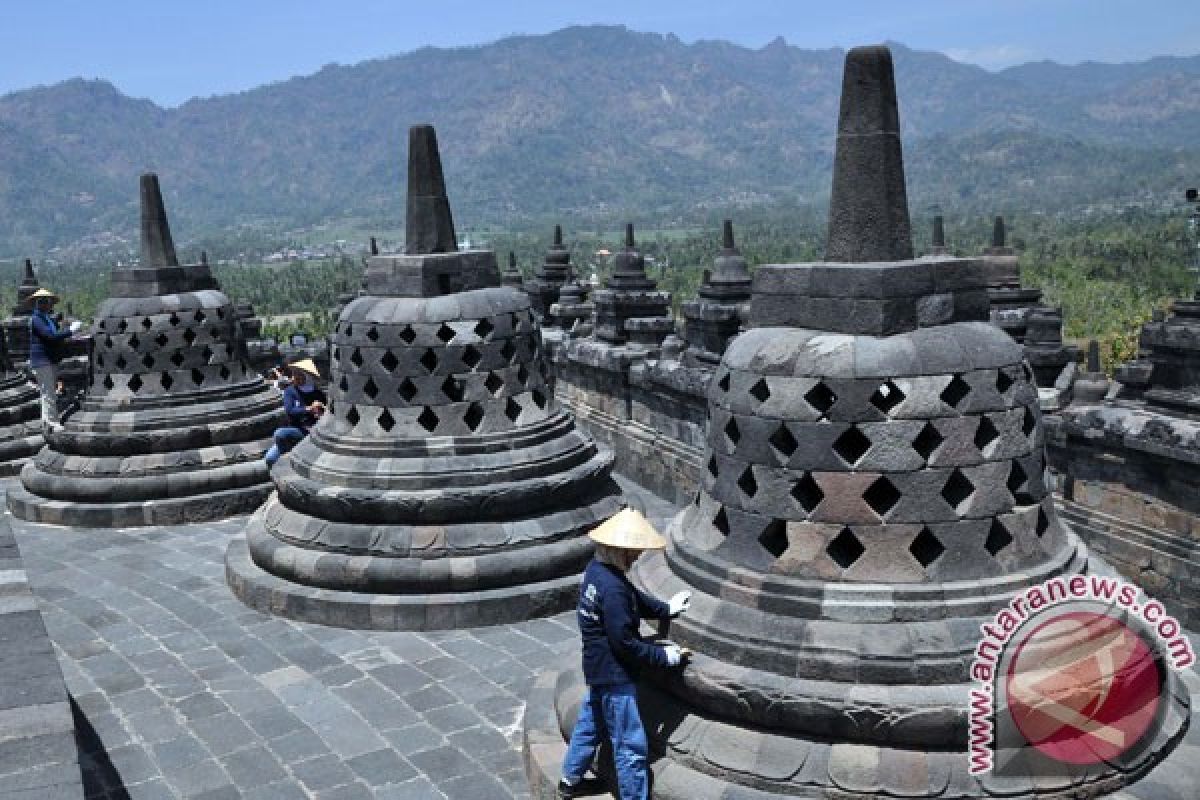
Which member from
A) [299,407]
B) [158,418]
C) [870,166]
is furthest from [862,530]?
[158,418]

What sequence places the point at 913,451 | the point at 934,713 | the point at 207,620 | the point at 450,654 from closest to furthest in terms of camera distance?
the point at 934,713
the point at 913,451
the point at 450,654
the point at 207,620

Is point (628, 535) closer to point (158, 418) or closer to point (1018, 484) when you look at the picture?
point (1018, 484)

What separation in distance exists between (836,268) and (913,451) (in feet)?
2.73

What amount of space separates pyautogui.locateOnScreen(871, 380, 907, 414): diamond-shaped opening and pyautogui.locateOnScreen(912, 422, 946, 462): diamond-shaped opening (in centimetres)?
16

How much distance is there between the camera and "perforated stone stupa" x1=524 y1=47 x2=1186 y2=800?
14.1 feet

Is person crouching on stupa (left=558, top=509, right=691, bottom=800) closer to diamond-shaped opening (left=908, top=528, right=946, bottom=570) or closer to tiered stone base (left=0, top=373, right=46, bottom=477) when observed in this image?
diamond-shaped opening (left=908, top=528, right=946, bottom=570)

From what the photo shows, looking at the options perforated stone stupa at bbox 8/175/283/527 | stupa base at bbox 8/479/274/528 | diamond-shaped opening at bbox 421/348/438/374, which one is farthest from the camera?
perforated stone stupa at bbox 8/175/283/527

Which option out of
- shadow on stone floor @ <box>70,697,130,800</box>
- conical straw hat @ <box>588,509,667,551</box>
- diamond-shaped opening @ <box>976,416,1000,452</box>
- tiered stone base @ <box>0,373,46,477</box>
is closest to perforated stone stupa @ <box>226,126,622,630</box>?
shadow on stone floor @ <box>70,697,130,800</box>

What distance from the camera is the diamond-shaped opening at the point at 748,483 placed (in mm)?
4814

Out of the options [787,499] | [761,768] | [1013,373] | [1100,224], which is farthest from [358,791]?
[1100,224]

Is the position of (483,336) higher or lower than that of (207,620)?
higher

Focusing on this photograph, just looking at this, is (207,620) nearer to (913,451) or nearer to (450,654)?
(450,654)

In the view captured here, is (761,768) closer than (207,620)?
Yes

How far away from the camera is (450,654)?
23.0ft
